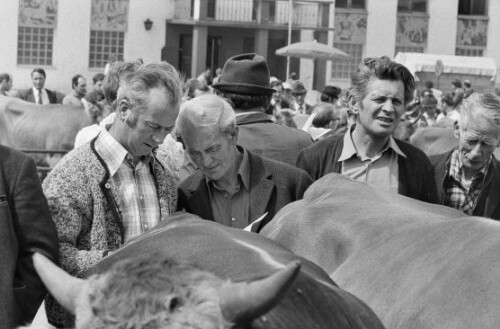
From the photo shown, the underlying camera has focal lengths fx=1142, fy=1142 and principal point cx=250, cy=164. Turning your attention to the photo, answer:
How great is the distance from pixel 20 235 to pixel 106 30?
45.0 m

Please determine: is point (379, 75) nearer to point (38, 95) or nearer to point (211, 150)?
point (211, 150)

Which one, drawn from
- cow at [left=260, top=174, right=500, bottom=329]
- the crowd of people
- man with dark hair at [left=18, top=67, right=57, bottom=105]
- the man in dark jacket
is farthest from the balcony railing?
the man in dark jacket

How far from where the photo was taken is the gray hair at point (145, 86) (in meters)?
4.68

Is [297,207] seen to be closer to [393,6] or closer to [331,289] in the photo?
[331,289]

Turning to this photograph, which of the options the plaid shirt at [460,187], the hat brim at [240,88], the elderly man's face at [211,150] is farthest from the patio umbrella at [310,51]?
the elderly man's face at [211,150]

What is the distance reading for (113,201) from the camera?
4699 mm

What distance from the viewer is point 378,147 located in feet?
19.6

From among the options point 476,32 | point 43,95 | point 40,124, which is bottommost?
point 40,124

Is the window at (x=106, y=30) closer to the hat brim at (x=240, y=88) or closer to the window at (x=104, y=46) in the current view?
the window at (x=104, y=46)

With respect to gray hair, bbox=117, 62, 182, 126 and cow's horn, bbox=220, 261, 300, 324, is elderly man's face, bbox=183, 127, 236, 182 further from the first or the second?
cow's horn, bbox=220, 261, 300, 324

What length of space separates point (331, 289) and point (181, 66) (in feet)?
154

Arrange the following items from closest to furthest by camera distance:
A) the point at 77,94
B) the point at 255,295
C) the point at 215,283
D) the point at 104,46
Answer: the point at 255,295 < the point at 215,283 < the point at 77,94 < the point at 104,46

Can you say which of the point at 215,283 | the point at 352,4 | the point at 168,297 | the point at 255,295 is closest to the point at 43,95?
the point at 215,283

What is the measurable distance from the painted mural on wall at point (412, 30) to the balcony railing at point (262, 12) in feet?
12.2
